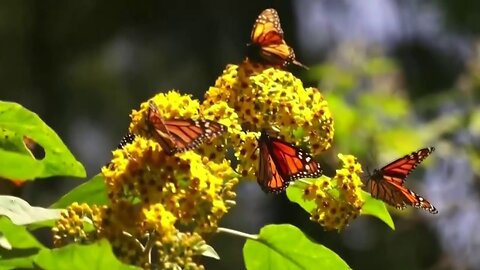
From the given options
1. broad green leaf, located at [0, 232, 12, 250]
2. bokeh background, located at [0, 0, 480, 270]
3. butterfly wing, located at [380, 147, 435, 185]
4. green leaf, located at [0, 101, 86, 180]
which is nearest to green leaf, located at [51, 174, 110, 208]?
green leaf, located at [0, 101, 86, 180]

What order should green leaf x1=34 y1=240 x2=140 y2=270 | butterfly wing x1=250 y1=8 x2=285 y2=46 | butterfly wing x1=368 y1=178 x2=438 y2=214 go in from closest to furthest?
green leaf x1=34 y1=240 x2=140 y2=270, butterfly wing x1=368 y1=178 x2=438 y2=214, butterfly wing x1=250 y1=8 x2=285 y2=46

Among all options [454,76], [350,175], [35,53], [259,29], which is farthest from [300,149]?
[454,76]

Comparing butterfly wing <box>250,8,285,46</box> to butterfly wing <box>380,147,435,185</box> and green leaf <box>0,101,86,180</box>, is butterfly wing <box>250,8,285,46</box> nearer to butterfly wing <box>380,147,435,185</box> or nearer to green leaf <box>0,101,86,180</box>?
butterfly wing <box>380,147,435,185</box>

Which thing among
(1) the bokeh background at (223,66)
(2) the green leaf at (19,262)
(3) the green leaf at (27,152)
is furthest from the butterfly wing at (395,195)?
(1) the bokeh background at (223,66)

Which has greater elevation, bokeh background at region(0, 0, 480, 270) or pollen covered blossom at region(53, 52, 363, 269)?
bokeh background at region(0, 0, 480, 270)

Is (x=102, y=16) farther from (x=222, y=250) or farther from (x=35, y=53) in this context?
(x=222, y=250)

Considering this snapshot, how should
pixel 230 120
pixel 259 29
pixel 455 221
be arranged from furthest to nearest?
1. pixel 455 221
2. pixel 259 29
3. pixel 230 120

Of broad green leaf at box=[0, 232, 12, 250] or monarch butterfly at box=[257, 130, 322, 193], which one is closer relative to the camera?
broad green leaf at box=[0, 232, 12, 250]
